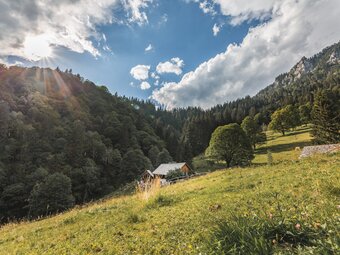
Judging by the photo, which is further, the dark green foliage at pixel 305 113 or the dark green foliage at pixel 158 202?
the dark green foliage at pixel 305 113

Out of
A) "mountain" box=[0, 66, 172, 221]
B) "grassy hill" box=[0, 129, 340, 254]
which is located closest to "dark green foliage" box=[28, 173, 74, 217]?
"mountain" box=[0, 66, 172, 221]

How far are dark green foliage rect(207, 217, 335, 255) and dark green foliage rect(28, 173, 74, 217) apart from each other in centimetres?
5012

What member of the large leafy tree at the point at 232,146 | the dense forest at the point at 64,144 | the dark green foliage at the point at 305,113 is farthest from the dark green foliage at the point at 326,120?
the dense forest at the point at 64,144

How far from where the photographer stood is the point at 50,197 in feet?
156

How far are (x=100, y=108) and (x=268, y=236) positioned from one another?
11590 centimetres

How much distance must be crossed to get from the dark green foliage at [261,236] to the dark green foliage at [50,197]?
50.1 m

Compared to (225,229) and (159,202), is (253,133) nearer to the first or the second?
(159,202)

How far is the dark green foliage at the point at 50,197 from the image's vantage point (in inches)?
1829

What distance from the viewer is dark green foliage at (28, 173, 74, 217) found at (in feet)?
152

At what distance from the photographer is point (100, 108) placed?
114 meters

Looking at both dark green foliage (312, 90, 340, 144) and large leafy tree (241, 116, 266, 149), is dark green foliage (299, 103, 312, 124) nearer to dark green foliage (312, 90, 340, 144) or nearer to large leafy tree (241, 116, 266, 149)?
large leafy tree (241, 116, 266, 149)

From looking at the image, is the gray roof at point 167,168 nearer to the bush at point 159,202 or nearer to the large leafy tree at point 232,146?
the large leafy tree at point 232,146

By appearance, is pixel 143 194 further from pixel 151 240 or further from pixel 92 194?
pixel 92 194

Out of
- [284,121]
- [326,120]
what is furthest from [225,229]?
[284,121]
